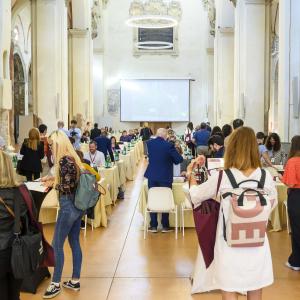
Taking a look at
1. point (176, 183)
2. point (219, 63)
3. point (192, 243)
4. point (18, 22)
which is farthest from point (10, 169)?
point (18, 22)

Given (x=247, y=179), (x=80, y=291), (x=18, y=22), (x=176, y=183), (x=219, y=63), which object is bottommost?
(x=80, y=291)

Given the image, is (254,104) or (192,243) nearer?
(192,243)

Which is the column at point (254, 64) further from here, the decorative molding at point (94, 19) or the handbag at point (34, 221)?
the handbag at point (34, 221)

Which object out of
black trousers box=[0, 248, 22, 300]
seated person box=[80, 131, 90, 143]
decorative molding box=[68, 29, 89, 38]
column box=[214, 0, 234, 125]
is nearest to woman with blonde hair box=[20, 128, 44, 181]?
black trousers box=[0, 248, 22, 300]

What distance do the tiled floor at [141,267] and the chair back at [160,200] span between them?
451mm

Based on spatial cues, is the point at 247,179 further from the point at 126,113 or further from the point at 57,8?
the point at 126,113

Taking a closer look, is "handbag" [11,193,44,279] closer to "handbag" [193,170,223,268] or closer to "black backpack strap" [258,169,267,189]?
"handbag" [193,170,223,268]

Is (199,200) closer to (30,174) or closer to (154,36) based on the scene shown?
(30,174)

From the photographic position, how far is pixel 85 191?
17.1 feet

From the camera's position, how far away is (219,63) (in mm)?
22594

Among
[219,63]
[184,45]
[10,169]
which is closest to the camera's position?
[10,169]

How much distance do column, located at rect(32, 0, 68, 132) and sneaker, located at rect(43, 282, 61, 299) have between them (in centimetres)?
1116

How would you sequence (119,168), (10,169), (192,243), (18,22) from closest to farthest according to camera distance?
(10,169) < (192,243) < (119,168) < (18,22)

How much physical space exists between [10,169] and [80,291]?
96.1 inches
